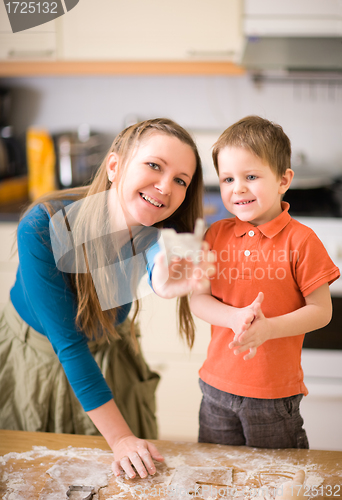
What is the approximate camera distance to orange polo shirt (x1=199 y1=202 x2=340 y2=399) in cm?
46

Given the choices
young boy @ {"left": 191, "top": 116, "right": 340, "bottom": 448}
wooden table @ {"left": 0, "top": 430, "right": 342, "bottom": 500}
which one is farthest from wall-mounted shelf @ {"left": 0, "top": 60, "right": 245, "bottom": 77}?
wooden table @ {"left": 0, "top": 430, "right": 342, "bottom": 500}

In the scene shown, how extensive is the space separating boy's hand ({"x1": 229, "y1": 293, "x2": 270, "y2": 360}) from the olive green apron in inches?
10.7

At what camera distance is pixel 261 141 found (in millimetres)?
452

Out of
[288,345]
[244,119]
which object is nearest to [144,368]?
[288,345]

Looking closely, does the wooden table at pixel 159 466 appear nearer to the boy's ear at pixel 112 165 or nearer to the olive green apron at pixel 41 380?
the olive green apron at pixel 41 380

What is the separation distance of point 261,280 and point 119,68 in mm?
1303

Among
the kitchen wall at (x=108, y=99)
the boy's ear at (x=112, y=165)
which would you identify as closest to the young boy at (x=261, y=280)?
the boy's ear at (x=112, y=165)

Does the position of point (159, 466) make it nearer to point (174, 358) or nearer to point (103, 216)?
point (174, 358)

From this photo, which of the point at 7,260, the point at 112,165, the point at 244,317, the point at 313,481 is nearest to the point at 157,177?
the point at 112,165

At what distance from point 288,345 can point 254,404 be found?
3.2 inches

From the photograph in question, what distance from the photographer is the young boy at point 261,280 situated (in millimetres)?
453

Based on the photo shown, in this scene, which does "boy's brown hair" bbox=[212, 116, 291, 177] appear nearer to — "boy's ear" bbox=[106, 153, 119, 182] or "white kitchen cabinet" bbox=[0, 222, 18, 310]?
"boy's ear" bbox=[106, 153, 119, 182]

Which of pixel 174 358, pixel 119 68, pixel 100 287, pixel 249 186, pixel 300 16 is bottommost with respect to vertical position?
pixel 174 358

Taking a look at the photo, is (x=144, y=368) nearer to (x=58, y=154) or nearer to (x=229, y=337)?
(x=229, y=337)
